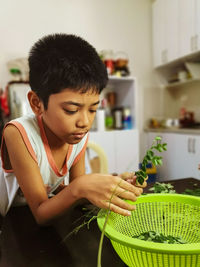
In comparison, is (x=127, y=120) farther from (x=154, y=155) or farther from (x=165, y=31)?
(x=154, y=155)

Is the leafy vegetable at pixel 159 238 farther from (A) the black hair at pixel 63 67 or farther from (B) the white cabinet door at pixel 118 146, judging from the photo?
(B) the white cabinet door at pixel 118 146

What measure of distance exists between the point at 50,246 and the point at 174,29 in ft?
9.13

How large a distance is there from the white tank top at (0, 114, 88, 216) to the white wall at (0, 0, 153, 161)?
1.91 m


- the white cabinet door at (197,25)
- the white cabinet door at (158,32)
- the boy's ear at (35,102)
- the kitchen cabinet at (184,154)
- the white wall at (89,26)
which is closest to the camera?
the boy's ear at (35,102)

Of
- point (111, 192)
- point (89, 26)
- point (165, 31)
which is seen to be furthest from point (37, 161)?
point (165, 31)

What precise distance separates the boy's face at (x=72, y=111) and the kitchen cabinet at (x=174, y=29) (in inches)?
86.9

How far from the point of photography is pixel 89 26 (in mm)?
2764

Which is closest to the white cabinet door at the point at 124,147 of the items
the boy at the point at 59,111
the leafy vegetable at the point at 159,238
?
the boy at the point at 59,111

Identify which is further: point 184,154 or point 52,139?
point 184,154

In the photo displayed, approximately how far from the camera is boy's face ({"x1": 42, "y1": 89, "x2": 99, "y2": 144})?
1.69ft

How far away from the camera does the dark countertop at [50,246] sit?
375mm

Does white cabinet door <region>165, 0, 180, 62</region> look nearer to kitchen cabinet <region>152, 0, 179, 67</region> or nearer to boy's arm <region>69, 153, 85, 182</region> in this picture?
kitchen cabinet <region>152, 0, 179, 67</region>

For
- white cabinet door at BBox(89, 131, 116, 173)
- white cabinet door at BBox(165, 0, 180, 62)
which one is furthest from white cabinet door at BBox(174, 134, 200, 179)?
white cabinet door at BBox(165, 0, 180, 62)

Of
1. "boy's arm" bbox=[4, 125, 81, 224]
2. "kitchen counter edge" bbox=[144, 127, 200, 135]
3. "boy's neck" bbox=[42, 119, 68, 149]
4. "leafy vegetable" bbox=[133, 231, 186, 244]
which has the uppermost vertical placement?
"boy's neck" bbox=[42, 119, 68, 149]
